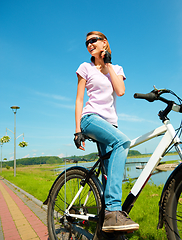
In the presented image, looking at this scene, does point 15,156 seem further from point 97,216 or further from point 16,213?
point 97,216

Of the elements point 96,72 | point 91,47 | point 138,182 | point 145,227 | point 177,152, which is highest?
point 91,47

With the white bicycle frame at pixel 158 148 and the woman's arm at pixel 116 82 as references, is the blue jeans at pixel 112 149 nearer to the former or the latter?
the white bicycle frame at pixel 158 148

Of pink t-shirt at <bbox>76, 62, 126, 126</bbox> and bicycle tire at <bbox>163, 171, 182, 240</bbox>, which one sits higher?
pink t-shirt at <bbox>76, 62, 126, 126</bbox>

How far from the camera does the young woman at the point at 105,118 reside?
1.79m

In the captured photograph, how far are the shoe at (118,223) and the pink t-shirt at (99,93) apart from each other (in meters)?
0.92

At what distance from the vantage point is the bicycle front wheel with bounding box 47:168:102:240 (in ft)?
7.14

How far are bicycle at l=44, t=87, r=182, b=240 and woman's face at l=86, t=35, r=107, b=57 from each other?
87cm

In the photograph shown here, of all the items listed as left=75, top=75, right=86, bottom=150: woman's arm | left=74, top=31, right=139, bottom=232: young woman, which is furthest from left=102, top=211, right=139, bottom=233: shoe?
left=75, top=75, right=86, bottom=150: woman's arm

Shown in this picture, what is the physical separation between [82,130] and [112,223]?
0.93m

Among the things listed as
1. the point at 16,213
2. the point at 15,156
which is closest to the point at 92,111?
the point at 16,213

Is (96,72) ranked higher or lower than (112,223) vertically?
higher

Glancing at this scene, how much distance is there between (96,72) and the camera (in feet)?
7.54

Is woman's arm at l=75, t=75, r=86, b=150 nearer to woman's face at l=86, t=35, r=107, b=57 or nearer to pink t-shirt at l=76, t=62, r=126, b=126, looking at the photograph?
pink t-shirt at l=76, t=62, r=126, b=126

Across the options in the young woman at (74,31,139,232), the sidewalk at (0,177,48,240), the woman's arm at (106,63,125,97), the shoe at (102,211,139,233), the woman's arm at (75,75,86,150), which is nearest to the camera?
the shoe at (102,211,139,233)
